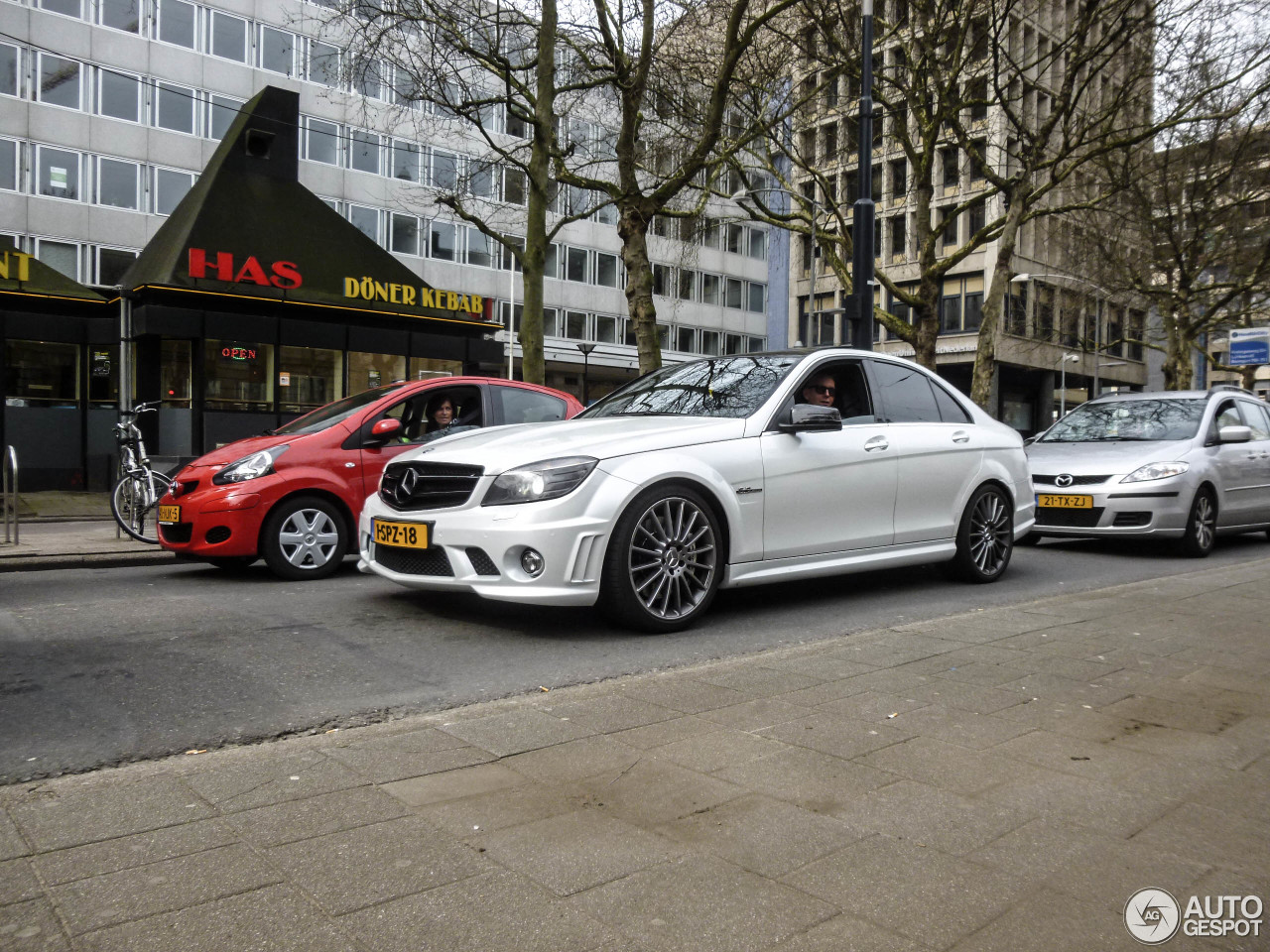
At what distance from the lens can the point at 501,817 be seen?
2.87 metres

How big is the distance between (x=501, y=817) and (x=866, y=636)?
3059 mm

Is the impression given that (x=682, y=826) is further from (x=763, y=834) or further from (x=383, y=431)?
(x=383, y=431)

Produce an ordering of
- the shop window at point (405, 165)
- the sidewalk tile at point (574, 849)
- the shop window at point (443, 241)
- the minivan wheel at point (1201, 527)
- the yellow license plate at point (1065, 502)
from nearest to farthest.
A: 1. the sidewalk tile at point (574, 849)
2. the yellow license plate at point (1065, 502)
3. the minivan wheel at point (1201, 527)
4. the shop window at point (405, 165)
5. the shop window at point (443, 241)

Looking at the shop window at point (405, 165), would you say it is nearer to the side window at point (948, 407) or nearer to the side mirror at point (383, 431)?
the side mirror at point (383, 431)

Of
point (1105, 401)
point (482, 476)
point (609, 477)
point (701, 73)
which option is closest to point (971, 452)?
point (609, 477)

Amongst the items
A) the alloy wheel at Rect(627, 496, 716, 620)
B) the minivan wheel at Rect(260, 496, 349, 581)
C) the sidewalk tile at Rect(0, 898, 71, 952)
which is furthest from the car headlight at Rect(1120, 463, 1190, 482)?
the sidewalk tile at Rect(0, 898, 71, 952)

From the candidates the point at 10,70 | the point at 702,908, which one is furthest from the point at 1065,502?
the point at 10,70

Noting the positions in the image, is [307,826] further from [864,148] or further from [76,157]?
[76,157]

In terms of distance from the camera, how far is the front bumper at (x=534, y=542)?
5.14 metres

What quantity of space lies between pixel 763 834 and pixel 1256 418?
11.1 metres

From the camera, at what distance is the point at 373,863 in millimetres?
2555

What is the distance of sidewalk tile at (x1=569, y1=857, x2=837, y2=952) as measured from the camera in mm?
2227

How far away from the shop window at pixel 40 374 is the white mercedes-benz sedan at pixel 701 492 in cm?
1634

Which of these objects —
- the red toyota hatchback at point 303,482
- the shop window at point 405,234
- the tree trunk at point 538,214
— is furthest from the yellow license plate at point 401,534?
the shop window at point 405,234
